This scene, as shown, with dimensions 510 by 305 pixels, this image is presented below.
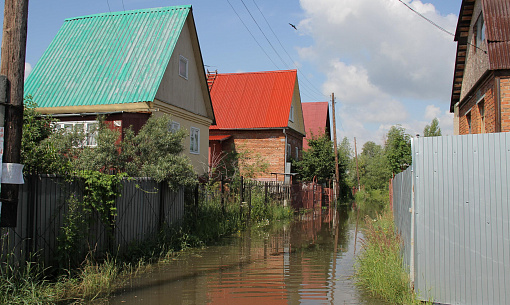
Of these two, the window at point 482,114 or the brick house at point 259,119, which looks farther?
the brick house at point 259,119

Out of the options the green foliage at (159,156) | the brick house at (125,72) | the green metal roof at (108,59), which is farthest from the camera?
the green metal roof at (108,59)

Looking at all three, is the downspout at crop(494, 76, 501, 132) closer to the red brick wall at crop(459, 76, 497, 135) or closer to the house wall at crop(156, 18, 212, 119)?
the red brick wall at crop(459, 76, 497, 135)

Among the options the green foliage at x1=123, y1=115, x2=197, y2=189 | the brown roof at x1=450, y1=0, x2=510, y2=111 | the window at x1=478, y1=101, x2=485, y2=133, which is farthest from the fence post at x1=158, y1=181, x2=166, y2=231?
the window at x1=478, y1=101, x2=485, y2=133

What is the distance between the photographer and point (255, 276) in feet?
27.2

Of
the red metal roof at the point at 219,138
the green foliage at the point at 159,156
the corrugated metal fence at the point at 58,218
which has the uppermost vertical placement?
the red metal roof at the point at 219,138

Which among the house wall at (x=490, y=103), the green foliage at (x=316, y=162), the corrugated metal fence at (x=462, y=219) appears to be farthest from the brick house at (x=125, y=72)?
the green foliage at (x=316, y=162)

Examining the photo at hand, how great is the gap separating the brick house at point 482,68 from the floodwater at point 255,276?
5.06 meters

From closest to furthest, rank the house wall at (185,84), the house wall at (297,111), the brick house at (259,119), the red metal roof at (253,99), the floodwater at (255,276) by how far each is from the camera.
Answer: the floodwater at (255,276) < the house wall at (185,84) < the brick house at (259,119) < the red metal roof at (253,99) < the house wall at (297,111)

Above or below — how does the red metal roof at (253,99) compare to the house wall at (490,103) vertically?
above

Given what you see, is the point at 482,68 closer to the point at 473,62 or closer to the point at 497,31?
the point at 497,31

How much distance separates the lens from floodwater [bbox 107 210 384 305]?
6.73 meters

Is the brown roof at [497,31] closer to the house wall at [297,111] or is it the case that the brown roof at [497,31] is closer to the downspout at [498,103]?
the downspout at [498,103]

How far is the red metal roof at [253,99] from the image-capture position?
2861cm

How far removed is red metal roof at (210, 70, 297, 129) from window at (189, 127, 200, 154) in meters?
8.01
